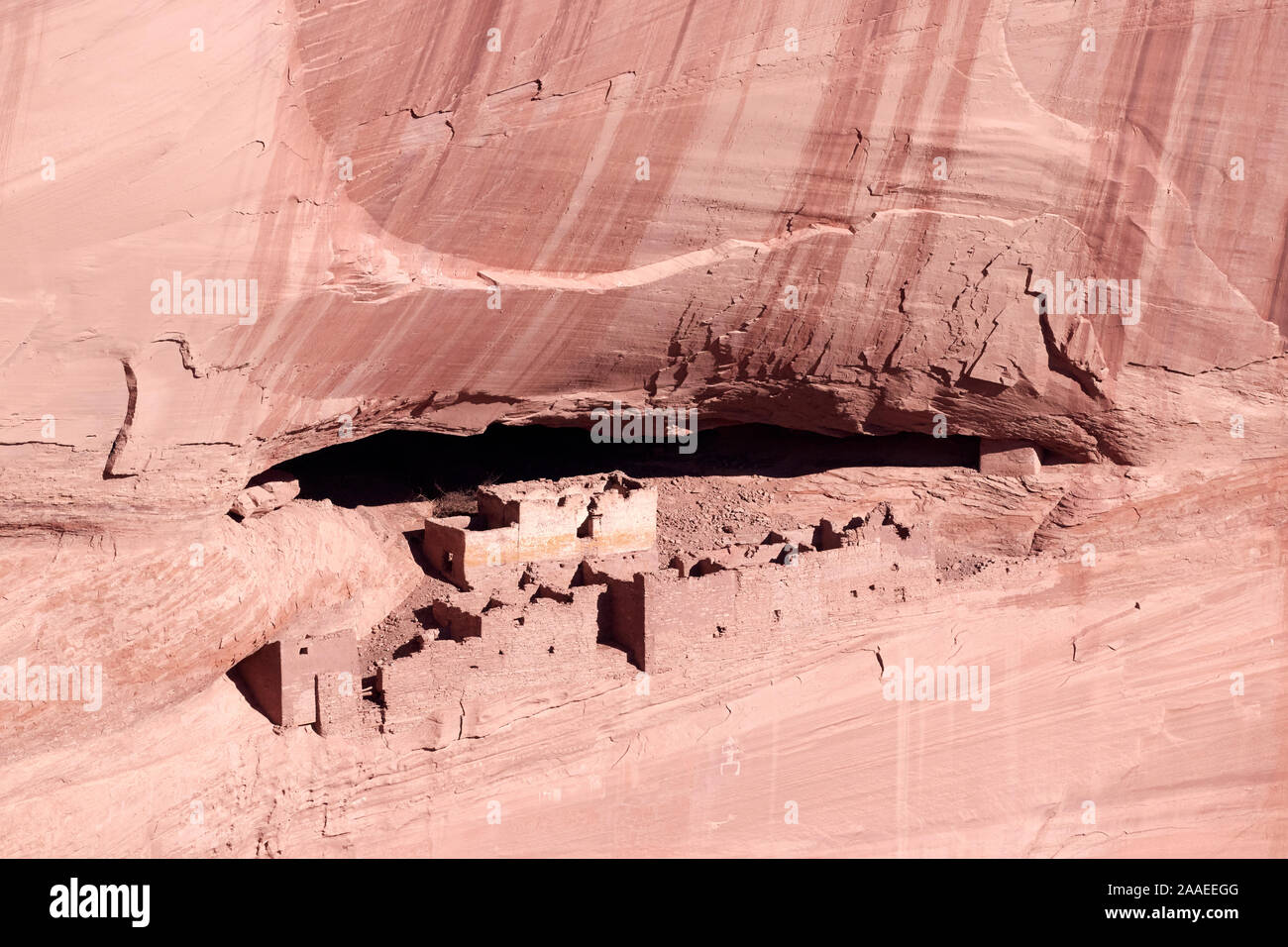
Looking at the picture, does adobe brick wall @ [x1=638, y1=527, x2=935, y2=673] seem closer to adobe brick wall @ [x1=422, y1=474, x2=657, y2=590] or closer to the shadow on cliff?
adobe brick wall @ [x1=422, y1=474, x2=657, y2=590]

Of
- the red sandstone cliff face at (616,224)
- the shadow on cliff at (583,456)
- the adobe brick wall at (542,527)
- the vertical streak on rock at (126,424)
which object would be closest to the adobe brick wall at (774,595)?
the adobe brick wall at (542,527)

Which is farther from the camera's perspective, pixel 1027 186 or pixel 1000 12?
pixel 1027 186

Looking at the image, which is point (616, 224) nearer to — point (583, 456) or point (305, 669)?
point (305, 669)

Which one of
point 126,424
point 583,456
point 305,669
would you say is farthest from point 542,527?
point 126,424

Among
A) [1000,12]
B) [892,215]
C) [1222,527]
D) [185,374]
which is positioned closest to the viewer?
[185,374]

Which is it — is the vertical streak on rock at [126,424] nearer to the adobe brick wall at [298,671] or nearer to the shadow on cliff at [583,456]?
the adobe brick wall at [298,671]

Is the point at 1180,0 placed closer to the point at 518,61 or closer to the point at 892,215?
the point at 892,215

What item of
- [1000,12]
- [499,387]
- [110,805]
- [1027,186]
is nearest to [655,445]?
[499,387]
